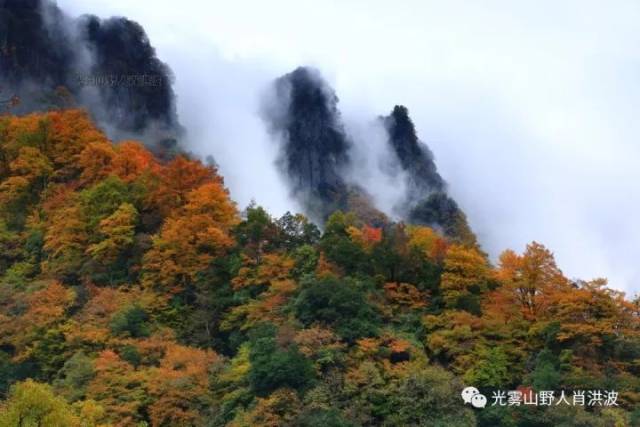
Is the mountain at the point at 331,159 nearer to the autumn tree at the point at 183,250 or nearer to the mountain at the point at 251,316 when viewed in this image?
the mountain at the point at 251,316

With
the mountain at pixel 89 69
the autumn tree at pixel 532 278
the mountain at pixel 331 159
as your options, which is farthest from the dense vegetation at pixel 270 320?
the mountain at pixel 331 159

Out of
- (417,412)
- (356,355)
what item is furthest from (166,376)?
(417,412)

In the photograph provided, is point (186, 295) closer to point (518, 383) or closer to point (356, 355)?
point (356, 355)

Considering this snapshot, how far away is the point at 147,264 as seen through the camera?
38.9m

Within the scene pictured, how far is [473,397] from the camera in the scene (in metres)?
29.5

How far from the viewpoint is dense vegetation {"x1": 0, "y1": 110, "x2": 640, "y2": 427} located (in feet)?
96.1

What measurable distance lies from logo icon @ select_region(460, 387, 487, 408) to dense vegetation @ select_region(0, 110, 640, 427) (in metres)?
0.33

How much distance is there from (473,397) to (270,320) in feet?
30.8

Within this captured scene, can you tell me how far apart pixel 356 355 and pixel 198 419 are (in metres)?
6.39

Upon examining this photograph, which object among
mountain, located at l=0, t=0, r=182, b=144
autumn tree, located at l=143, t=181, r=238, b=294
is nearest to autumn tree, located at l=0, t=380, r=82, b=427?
autumn tree, located at l=143, t=181, r=238, b=294

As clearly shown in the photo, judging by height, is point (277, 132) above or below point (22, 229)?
above

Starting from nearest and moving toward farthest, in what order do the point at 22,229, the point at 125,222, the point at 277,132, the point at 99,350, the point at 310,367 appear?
the point at 310,367 → the point at 99,350 → the point at 125,222 → the point at 22,229 → the point at 277,132

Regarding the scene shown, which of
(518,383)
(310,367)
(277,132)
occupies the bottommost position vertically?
(310,367)

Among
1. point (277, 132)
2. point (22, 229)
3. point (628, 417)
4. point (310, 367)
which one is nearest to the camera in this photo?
point (628, 417)
